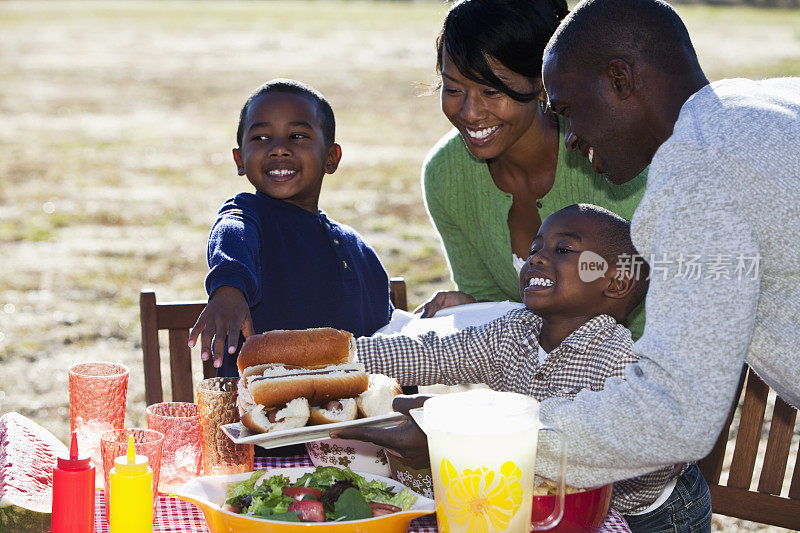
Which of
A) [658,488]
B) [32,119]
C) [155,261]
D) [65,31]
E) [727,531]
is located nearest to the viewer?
[658,488]

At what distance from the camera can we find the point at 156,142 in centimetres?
1245

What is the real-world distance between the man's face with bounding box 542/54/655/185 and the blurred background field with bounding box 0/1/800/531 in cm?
129

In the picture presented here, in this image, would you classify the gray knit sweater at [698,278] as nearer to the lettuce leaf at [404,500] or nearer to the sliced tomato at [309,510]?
the lettuce leaf at [404,500]

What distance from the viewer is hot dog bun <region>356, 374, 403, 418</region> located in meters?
1.99

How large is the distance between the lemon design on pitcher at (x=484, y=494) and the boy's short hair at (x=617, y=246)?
2.87 ft

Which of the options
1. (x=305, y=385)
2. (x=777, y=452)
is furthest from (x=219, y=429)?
(x=777, y=452)

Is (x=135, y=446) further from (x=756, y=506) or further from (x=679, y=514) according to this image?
(x=756, y=506)

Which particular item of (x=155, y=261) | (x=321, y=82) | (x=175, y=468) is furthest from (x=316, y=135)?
Result: (x=321, y=82)

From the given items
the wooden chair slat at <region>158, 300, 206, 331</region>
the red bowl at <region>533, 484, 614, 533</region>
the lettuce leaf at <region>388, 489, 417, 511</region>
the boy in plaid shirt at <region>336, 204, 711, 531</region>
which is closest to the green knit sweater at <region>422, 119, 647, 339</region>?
the boy in plaid shirt at <region>336, 204, 711, 531</region>

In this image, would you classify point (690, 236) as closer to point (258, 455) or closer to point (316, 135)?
point (258, 455)

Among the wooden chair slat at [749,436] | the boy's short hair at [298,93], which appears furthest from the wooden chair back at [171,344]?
the wooden chair slat at [749,436]

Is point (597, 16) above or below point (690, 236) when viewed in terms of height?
above

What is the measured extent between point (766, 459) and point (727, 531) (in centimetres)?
157

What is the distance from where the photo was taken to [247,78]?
16.7 m
